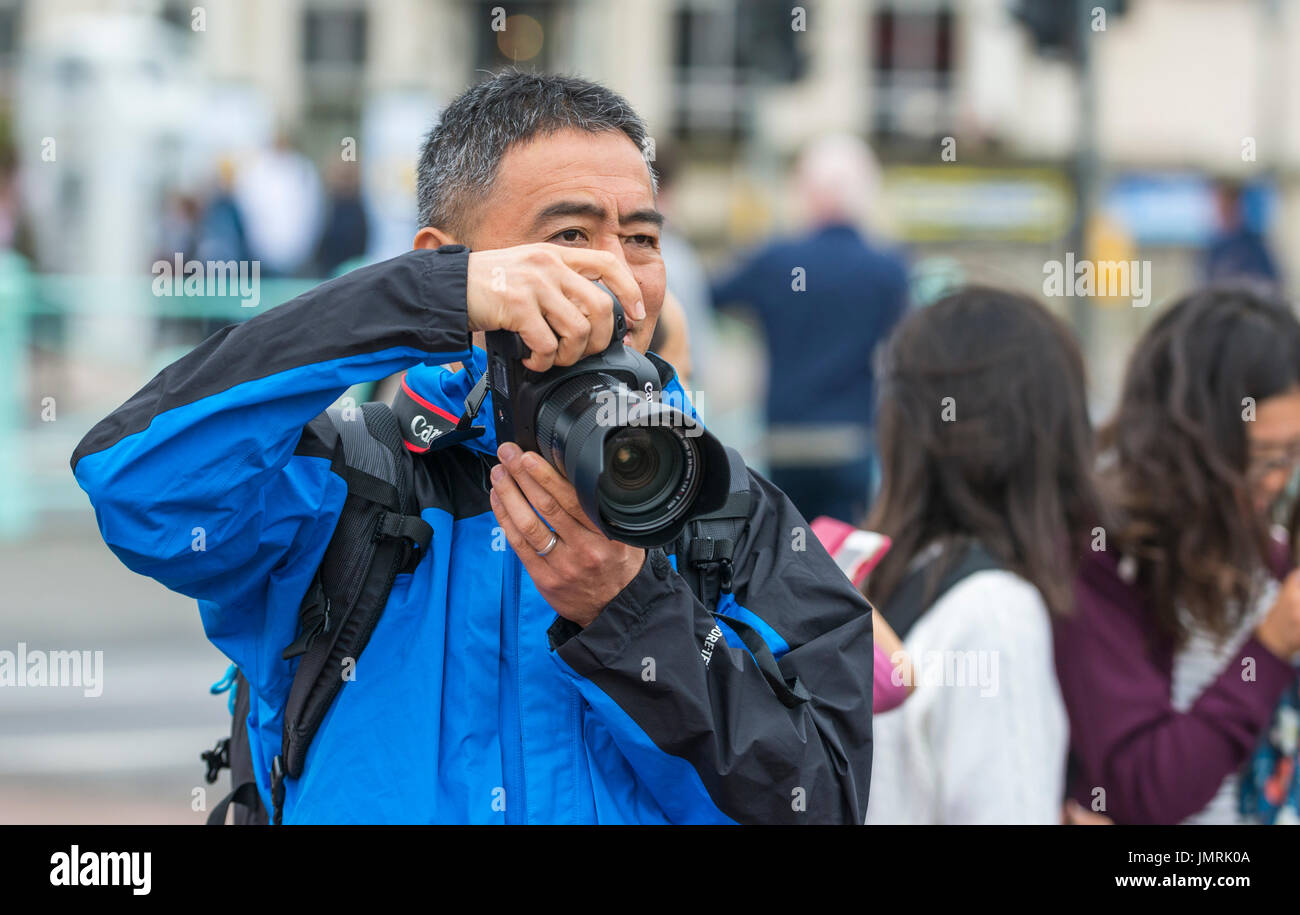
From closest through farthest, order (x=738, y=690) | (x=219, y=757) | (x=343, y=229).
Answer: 1. (x=738, y=690)
2. (x=219, y=757)
3. (x=343, y=229)

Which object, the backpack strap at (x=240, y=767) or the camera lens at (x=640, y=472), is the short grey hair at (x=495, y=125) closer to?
the camera lens at (x=640, y=472)

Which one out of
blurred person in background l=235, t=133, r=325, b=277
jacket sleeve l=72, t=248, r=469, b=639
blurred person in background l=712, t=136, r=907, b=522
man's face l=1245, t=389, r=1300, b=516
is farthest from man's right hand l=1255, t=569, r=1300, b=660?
blurred person in background l=235, t=133, r=325, b=277

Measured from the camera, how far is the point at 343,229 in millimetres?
12117

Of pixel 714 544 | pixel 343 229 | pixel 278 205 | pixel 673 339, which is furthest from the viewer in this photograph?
pixel 278 205

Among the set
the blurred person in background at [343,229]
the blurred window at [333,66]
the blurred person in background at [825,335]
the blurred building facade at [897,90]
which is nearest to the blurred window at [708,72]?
the blurred building facade at [897,90]

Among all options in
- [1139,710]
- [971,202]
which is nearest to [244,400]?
[1139,710]

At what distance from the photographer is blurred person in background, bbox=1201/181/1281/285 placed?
12211 millimetres

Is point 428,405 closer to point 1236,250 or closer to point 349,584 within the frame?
point 349,584

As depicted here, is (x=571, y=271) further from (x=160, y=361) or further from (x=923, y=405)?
(x=160, y=361)

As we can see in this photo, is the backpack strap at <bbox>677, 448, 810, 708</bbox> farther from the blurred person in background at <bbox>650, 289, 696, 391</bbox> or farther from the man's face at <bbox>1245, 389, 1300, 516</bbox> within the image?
the man's face at <bbox>1245, 389, 1300, 516</bbox>

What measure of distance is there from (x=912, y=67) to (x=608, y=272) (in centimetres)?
2703

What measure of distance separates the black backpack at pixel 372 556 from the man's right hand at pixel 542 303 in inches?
8.5

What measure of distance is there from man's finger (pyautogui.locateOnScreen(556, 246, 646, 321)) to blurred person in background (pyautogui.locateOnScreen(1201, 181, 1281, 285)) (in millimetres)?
11016

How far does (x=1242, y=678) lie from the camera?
282cm
